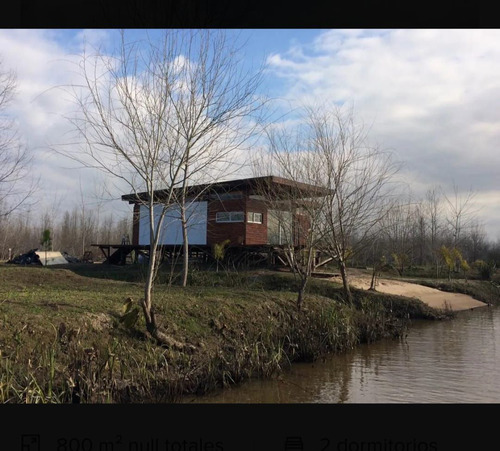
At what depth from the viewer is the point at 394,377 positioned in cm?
845

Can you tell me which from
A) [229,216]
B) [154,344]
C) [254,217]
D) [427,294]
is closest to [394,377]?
[154,344]

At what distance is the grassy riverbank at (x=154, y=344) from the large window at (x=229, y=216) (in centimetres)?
964

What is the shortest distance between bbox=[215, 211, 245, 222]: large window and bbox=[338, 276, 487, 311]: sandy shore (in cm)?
574

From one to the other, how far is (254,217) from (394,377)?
13924 mm

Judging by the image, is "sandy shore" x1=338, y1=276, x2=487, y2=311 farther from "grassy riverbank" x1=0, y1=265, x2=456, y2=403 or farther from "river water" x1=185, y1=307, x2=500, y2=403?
"grassy riverbank" x1=0, y1=265, x2=456, y2=403

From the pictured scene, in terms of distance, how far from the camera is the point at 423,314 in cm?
1636

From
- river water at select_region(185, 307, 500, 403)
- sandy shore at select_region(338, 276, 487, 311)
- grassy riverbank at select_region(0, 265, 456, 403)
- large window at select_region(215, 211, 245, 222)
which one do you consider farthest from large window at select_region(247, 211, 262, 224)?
river water at select_region(185, 307, 500, 403)

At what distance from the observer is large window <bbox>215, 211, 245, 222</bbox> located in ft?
70.1
